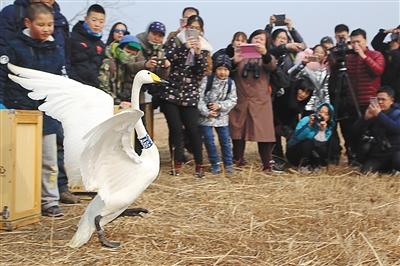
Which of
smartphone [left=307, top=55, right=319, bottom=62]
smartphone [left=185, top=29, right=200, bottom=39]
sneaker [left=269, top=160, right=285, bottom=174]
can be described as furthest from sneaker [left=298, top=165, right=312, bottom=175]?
smartphone [left=185, top=29, right=200, bottom=39]

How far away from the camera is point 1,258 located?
3.48 meters

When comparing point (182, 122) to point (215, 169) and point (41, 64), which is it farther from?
point (41, 64)

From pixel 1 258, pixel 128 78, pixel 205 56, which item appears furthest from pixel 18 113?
pixel 205 56

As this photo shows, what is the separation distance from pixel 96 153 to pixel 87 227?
0.44 m

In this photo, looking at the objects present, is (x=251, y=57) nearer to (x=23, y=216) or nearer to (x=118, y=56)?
(x=118, y=56)

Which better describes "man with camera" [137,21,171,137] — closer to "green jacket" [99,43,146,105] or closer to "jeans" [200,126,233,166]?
"green jacket" [99,43,146,105]

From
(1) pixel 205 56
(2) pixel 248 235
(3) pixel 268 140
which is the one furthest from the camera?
(3) pixel 268 140

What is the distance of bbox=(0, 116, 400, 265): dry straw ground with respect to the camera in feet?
11.3

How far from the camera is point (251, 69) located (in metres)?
6.55

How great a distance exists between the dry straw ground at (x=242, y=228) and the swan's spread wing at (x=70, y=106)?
53 centimetres

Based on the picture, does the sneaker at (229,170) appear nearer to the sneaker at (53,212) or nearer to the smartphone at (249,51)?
the smartphone at (249,51)

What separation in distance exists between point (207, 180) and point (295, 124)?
5.56 ft

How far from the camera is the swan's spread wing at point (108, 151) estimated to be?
3.29 metres

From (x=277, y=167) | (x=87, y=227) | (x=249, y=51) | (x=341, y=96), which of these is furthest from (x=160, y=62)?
(x=87, y=227)
